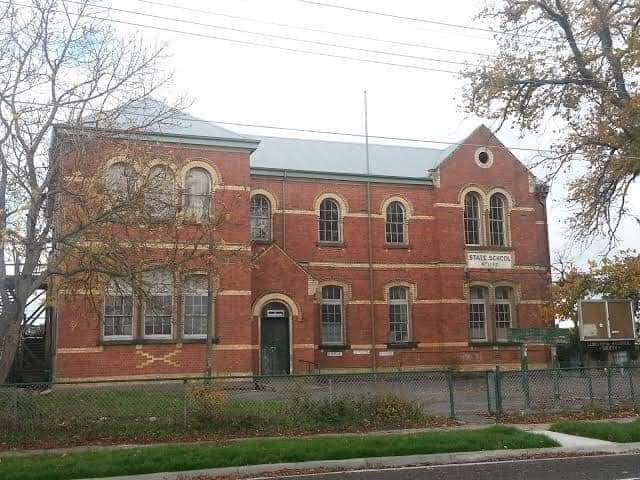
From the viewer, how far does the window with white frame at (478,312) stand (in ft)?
102

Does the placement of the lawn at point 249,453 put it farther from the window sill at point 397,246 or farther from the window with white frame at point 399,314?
the window sill at point 397,246

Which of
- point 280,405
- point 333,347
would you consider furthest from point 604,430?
point 333,347

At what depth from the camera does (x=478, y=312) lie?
31.4 m

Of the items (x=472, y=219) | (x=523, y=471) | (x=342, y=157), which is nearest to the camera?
(x=523, y=471)

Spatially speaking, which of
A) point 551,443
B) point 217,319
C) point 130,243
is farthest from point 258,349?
point 551,443

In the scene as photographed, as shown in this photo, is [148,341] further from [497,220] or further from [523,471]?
[497,220]

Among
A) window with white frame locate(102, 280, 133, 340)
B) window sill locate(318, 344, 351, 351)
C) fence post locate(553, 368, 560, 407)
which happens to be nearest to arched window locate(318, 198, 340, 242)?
window sill locate(318, 344, 351, 351)

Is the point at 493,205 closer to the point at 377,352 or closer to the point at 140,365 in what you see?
the point at 377,352

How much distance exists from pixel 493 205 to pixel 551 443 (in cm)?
2109

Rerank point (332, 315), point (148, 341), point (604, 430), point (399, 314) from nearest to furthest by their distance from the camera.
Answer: point (604, 430), point (148, 341), point (332, 315), point (399, 314)

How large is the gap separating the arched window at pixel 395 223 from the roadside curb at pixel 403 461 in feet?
63.0

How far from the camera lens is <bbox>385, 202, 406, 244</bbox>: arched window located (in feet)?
102

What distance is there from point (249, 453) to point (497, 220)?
77.3 ft

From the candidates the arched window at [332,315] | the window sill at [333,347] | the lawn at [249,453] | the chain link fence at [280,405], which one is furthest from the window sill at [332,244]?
the lawn at [249,453]
